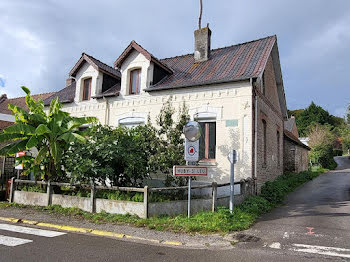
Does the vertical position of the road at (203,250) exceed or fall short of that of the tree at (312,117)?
it falls short

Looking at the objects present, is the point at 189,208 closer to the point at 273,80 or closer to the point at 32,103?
the point at 32,103

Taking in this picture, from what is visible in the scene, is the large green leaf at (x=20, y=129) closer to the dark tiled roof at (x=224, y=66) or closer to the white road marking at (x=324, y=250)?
the dark tiled roof at (x=224, y=66)

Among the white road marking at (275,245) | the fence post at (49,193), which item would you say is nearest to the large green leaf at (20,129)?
the fence post at (49,193)

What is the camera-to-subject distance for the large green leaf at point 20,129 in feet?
29.3

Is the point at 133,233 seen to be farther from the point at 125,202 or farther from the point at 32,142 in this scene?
the point at 32,142

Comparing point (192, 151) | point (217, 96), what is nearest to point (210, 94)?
point (217, 96)

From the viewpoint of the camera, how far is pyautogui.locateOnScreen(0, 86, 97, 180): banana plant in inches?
365

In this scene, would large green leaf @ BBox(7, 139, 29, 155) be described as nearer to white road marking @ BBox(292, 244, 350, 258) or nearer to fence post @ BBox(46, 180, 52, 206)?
fence post @ BBox(46, 180, 52, 206)

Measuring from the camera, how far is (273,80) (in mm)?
15422

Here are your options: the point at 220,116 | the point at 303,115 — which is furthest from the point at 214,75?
the point at 303,115

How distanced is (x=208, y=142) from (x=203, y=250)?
6463 mm

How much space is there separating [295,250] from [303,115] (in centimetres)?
6141

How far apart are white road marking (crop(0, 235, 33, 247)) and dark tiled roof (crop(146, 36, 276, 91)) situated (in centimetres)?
824

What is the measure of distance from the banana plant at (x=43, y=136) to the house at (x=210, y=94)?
3710mm
